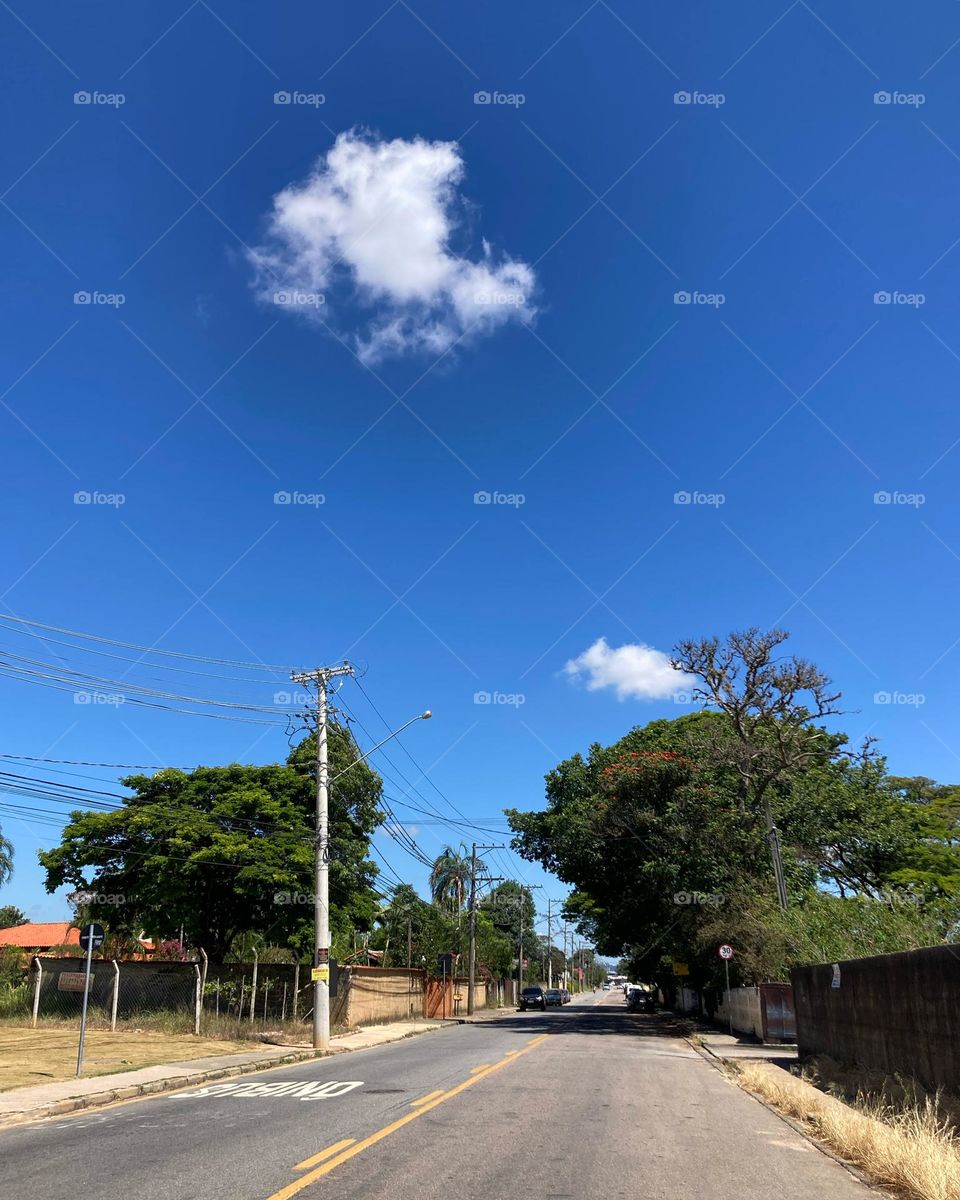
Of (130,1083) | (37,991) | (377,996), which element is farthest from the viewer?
(377,996)

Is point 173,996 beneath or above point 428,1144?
beneath

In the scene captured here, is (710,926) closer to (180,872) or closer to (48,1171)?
(180,872)

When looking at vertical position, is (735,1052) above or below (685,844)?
below

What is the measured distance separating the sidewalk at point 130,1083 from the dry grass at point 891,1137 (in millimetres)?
9605

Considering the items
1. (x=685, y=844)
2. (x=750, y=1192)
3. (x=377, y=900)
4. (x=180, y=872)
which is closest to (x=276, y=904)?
(x=180, y=872)

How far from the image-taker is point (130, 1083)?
14.0 metres

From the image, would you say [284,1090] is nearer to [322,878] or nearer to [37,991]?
[322,878]

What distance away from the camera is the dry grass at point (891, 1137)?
23.0 feet

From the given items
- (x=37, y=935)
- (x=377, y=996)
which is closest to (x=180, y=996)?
(x=377, y=996)

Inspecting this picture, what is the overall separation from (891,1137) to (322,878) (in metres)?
16.9

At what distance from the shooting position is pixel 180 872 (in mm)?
28281

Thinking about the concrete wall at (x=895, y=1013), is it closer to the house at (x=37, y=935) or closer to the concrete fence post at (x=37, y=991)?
the concrete fence post at (x=37, y=991)

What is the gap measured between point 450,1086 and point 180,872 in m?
17.0

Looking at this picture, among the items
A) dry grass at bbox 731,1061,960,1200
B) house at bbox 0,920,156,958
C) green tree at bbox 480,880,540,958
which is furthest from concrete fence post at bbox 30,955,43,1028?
green tree at bbox 480,880,540,958
